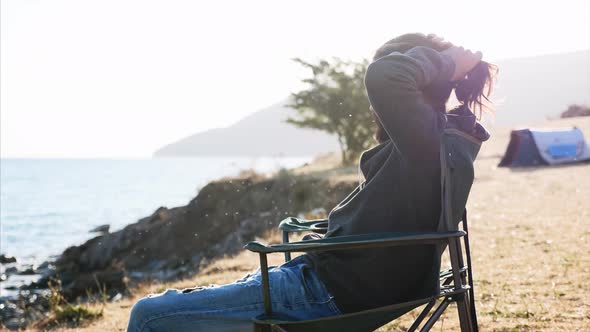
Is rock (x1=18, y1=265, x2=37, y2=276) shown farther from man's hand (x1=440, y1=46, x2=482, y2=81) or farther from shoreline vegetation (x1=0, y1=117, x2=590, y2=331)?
man's hand (x1=440, y1=46, x2=482, y2=81)

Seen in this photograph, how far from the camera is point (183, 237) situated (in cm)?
1766

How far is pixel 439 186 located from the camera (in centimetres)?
212

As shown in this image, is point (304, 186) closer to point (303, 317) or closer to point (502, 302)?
point (502, 302)

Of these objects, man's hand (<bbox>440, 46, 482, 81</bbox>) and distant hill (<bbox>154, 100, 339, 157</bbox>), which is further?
distant hill (<bbox>154, 100, 339, 157</bbox>)

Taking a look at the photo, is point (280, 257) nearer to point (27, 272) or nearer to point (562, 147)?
point (562, 147)

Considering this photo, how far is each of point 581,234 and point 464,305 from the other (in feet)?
18.0

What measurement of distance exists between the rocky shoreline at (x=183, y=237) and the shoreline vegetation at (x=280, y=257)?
5 centimetres

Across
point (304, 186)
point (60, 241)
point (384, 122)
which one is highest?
point (384, 122)

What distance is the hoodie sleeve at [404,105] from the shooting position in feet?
6.54

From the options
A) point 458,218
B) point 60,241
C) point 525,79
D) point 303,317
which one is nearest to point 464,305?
point 458,218

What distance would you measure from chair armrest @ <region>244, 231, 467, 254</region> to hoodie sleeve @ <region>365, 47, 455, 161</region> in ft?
0.83

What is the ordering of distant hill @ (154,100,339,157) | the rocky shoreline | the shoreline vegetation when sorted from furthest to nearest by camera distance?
distant hill @ (154,100,339,157) → the rocky shoreline → the shoreline vegetation

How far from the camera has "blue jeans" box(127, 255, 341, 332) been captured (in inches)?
78.9

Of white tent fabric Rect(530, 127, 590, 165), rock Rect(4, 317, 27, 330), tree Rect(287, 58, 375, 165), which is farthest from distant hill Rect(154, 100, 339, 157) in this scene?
rock Rect(4, 317, 27, 330)
